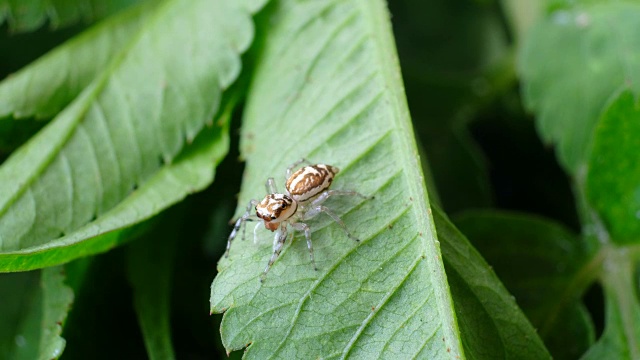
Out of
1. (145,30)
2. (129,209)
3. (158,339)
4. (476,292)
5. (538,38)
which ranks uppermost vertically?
(145,30)

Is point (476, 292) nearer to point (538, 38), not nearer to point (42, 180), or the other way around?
point (42, 180)

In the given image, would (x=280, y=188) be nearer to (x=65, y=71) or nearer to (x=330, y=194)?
(x=330, y=194)

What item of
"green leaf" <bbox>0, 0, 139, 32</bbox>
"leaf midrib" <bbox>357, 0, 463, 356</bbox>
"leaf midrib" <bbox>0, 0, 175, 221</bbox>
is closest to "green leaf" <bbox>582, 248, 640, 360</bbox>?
"leaf midrib" <bbox>357, 0, 463, 356</bbox>

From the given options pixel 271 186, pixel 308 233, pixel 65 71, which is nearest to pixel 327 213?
pixel 308 233

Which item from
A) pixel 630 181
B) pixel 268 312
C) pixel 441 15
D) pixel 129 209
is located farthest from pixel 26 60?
pixel 630 181

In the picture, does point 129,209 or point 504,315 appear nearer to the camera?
point 504,315

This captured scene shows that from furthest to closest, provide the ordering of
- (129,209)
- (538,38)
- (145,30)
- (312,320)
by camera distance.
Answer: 1. (538,38)
2. (145,30)
3. (129,209)
4. (312,320)

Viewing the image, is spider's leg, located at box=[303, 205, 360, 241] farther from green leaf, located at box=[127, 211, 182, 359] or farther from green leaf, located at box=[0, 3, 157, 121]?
green leaf, located at box=[0, 3, 157, 121]

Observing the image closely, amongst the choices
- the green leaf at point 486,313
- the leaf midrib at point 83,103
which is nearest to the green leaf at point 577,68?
the green leaf at point 486,313
